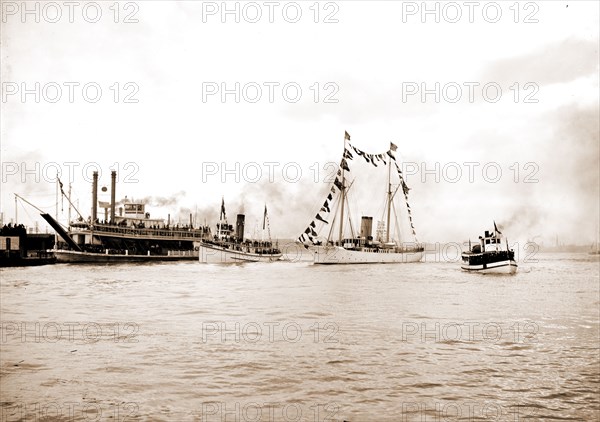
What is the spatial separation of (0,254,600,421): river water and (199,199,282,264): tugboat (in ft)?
164

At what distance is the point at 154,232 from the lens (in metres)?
83.3

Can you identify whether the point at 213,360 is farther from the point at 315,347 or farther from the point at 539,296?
the point at 539,296

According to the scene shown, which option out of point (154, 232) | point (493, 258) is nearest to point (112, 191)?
point (154, 232)

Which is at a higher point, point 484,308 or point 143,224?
point 143,224

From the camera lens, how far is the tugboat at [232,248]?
7706 centimetres

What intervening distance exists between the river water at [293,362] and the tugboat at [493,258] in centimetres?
3347

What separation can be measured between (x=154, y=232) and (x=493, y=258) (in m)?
51.8

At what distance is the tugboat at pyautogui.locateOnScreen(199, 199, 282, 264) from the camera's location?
77.1 m

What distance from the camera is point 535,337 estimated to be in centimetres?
1845

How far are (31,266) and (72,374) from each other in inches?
2268

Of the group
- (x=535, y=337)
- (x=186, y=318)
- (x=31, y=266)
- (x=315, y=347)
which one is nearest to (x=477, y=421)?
(x=315, y=347)

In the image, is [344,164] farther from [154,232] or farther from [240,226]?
[154,232]

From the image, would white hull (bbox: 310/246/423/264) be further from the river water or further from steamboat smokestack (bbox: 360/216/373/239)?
the river water

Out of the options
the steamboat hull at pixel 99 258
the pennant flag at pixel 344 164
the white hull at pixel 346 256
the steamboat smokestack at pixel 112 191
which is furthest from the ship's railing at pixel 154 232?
the pennant flag at pixel 344 164
